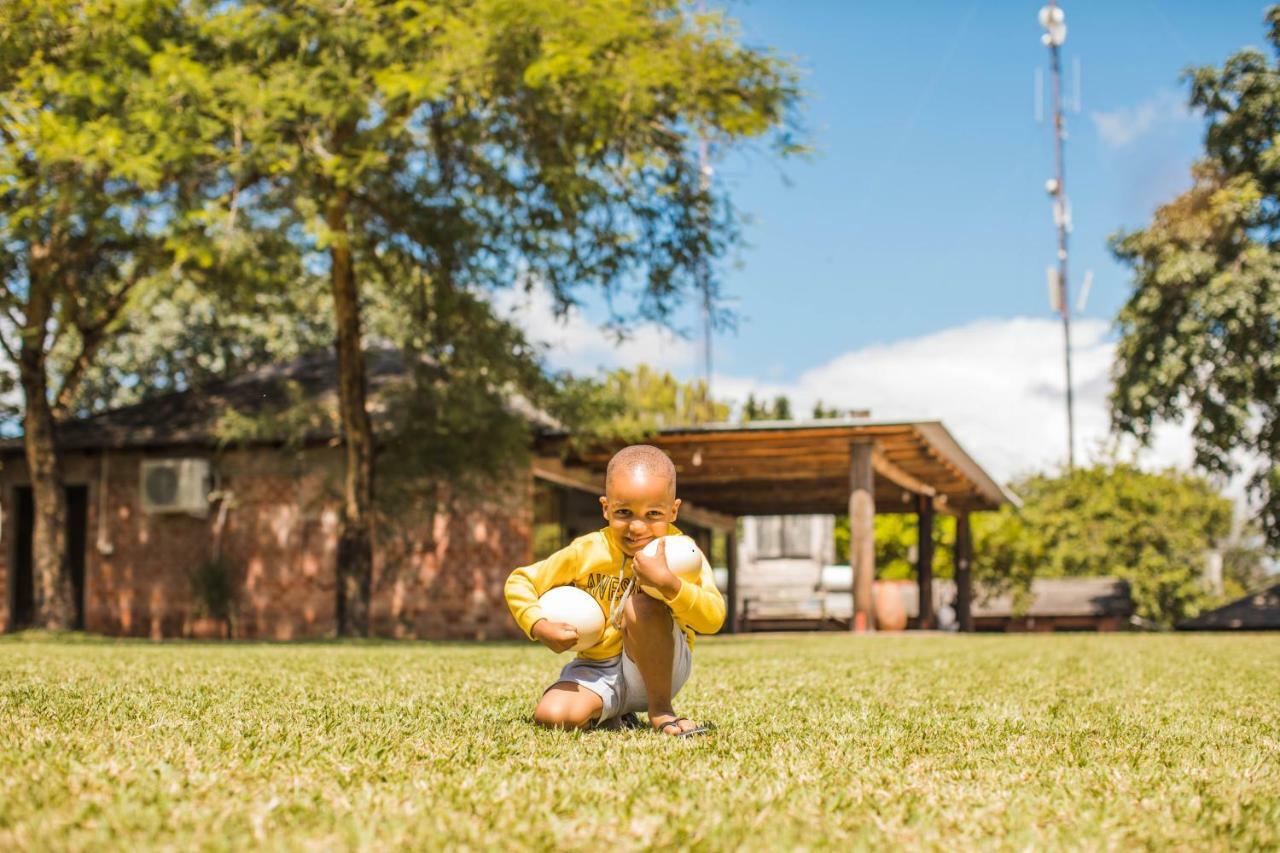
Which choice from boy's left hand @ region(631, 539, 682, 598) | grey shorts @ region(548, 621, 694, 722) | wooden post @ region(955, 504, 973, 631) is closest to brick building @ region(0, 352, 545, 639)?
wooden post @ region(955, 504, 973, 631)

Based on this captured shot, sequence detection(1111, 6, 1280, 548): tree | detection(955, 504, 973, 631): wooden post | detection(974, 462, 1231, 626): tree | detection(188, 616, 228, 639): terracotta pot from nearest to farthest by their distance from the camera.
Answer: detection(188, 616, 228, 639): terracotta pot, detection(1111, 6, 1280, 548): tree, detection(955, 504, 973, 631): wooden post, detection(974, 462, 1231, 626): tree

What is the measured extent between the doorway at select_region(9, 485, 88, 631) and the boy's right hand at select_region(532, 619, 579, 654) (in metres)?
19.7

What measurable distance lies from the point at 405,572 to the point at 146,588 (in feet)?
14.0

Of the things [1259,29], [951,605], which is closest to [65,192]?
[951,605]

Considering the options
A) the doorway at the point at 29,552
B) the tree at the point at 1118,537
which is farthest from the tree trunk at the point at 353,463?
the tree at the point at 1118,537

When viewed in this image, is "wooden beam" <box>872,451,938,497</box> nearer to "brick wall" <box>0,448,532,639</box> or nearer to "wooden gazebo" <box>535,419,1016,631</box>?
"wooden gazebo" <box>535,419,1016,631</box>

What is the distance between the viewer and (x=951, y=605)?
28.2 meters

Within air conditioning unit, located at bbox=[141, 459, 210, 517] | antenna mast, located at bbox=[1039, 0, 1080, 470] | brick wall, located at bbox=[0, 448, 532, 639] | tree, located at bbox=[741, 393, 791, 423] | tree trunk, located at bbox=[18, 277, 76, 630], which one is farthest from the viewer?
tree, located at bbox=[741, 393, 791, 423]

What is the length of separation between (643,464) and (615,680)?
755 millimetres

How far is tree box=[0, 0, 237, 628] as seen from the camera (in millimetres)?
12805

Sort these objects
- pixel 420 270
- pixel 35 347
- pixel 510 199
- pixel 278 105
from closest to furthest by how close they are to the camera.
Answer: pixel 278 105, pixel 510 199, pixel 420 270, pixel 35 347

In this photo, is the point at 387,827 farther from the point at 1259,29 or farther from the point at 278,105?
the point at 1259,29

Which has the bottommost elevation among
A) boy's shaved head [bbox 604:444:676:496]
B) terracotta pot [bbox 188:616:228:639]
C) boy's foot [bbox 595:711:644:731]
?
terracotta pot [bbox 188:616:228:639]

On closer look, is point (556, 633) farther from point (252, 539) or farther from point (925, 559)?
point (925, 559)
